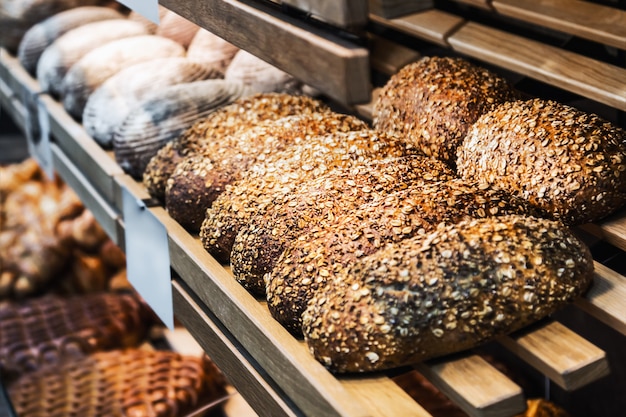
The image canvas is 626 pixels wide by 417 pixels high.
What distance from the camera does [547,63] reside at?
51.5 inches

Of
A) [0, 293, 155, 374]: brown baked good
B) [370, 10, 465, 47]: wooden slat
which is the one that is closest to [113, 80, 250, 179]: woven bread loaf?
[370, 10, 465, 47]: wooden slat

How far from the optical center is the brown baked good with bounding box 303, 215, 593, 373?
0.95 metres

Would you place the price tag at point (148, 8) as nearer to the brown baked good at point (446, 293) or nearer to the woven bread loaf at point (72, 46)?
the brown baked good at point (446, 293)

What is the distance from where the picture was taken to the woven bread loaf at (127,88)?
1.91 metres

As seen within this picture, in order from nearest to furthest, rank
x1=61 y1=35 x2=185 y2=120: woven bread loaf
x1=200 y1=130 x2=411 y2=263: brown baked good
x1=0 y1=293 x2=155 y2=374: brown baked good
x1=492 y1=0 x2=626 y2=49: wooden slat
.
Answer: x1=492 y1=0 x2=626 y2=49: wooden slat < x1=200 y1=130 x2=411 y2=263: brown baked good < x1=61 y1=35 x2=185 y2=120: woven bread loaf < x1=0 y1=293 x2=155 y2=374: brown baked good

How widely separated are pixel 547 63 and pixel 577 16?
0.30 ft

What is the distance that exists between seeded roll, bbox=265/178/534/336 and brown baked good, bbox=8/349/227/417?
2.69 feet

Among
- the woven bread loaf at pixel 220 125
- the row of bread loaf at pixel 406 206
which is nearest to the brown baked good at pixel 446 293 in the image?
the row of bread loaf at pixel 406 206

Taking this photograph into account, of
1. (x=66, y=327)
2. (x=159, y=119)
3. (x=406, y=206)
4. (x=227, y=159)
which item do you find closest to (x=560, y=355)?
(x=406, y=206)

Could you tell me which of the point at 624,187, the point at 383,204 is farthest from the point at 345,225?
the point at 624,187

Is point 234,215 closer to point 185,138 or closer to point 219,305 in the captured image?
point 219,305

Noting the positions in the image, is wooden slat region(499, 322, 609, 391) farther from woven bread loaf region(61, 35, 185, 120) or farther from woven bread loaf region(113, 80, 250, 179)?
woven bread loaf region(61, 35, 185, 120)

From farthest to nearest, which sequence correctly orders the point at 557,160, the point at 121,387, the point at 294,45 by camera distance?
the point at 121,387 → the point at 557,160 → the point at 294,45

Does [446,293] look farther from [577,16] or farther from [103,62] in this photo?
[103,62]
